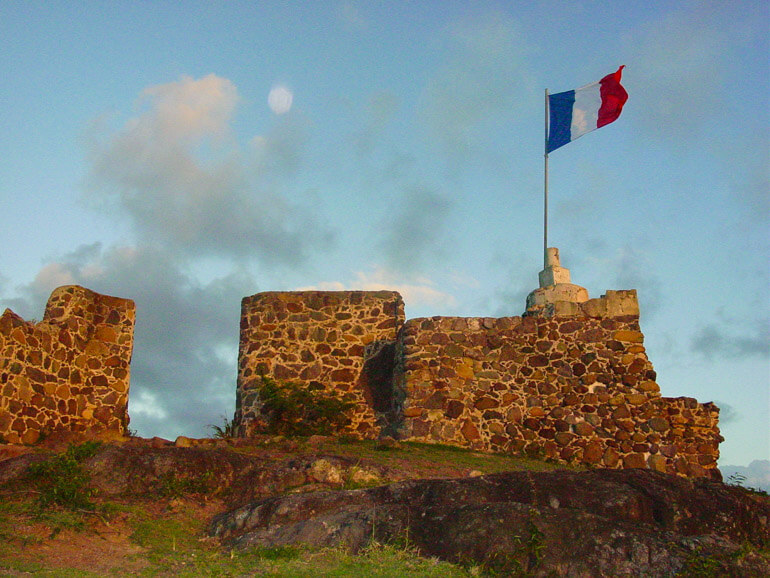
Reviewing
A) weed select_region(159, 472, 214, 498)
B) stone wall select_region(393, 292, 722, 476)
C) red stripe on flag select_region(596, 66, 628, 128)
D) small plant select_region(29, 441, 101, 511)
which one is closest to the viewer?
small plant select_region(29, 441, 101, 511)

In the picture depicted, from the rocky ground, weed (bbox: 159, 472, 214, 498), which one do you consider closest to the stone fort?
the rocky ground

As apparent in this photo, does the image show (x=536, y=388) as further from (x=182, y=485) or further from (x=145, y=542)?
(x=145, y=542)

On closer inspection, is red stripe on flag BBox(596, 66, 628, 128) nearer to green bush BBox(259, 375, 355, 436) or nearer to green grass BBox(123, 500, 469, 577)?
green bush BBox(259, 375, 355, 436)

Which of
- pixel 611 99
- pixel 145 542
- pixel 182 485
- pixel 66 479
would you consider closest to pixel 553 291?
pixel 611 99

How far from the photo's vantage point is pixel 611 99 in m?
21.5

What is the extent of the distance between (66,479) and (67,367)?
6.96 m

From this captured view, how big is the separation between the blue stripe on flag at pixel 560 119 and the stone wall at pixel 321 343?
5.97m

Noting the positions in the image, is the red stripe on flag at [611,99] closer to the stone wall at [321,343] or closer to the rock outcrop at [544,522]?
the stone wall at [321,343]

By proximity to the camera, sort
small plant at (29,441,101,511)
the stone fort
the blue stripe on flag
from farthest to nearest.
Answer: the blue stripe on flag, the stone fort, small plant at (29,441,101,511)

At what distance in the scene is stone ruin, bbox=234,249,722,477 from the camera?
17531mm

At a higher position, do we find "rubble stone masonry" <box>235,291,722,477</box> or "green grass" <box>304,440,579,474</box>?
"rubble stone masonry" <box>235,291,722,477</box>

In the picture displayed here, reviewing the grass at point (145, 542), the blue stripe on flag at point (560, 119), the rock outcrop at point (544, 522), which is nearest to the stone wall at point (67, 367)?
the grass at point (145, 542)

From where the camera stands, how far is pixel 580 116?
21688mm

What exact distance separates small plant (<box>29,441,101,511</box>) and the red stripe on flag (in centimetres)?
1521
